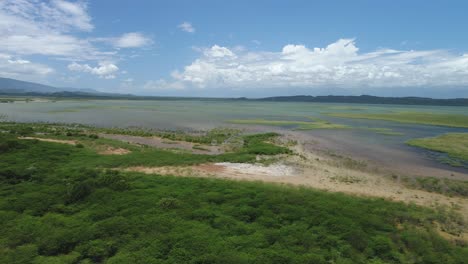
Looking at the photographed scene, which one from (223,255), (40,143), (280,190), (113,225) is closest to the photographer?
(223,255)

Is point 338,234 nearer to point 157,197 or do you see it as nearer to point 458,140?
point 157,197

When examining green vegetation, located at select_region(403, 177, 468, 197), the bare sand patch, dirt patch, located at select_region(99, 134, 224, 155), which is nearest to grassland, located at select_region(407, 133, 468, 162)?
green vegetation, located at select_region(403, 177, 468, 197)

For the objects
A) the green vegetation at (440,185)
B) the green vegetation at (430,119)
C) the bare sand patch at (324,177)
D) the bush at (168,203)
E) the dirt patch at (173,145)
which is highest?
the green vegetation at (430,119)

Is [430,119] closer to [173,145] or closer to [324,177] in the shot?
[324,177]

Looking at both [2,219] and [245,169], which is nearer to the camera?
[2,219]

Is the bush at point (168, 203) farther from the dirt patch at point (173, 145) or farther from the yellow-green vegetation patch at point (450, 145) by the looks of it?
the yellow-green vegetation patch at point (450, 145)

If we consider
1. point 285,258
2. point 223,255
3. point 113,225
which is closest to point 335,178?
point 285,258

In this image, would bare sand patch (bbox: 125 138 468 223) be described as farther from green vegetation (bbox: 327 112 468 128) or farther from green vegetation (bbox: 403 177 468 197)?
green vegetation (bbox: 327 112 468 128)

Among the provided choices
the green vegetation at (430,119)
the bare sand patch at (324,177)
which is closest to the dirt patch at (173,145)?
the bare sand patch at (324,177)
